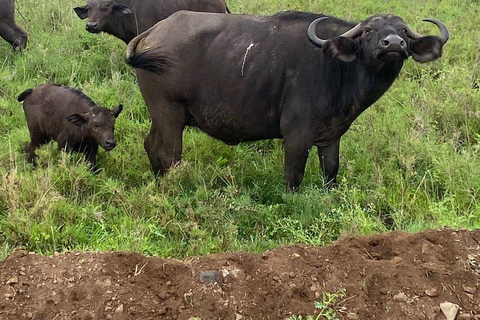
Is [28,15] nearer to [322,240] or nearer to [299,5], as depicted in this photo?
[299,5]

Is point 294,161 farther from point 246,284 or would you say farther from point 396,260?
point 246,284

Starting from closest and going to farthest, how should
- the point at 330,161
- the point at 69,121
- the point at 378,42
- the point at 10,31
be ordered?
the point at 378,42 → the point at 330,161 → the point at 69,121 → the point at 10,31

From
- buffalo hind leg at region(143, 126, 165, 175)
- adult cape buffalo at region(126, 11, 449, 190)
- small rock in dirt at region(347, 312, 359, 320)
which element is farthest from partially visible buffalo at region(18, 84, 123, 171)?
small rock in dirt at region(347, 312, 359, 320)

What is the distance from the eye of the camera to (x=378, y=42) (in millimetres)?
5043

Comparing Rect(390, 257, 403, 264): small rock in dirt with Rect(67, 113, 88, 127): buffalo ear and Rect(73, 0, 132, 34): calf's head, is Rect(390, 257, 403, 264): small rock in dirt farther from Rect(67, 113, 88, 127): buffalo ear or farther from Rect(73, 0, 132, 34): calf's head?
Rect(73, 0, 132, 34): calf's head

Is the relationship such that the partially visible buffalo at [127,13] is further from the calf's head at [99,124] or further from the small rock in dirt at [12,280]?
the small rock in dirt at [12,280]

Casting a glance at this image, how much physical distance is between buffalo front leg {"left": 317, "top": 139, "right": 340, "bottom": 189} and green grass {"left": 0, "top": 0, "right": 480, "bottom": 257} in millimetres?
151

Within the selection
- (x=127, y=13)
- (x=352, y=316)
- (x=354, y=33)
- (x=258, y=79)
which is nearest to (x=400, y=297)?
(x=352, y=316)

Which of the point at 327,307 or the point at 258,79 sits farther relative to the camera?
the point at 258,79

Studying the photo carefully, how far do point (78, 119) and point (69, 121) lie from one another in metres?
0.13

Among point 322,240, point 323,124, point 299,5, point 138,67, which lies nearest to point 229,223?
point 322,240

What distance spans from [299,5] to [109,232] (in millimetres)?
7053

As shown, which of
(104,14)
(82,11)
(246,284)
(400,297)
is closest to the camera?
(400,297)

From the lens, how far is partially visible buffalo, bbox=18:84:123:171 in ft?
20.4
